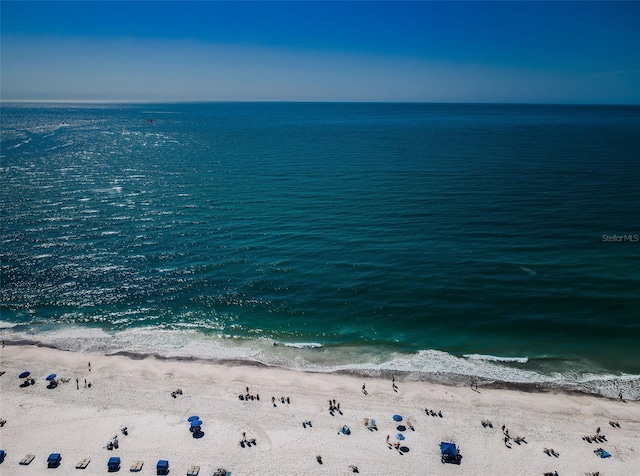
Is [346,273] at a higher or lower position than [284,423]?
higher

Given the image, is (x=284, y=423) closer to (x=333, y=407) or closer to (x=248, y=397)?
(x=333, y=407)

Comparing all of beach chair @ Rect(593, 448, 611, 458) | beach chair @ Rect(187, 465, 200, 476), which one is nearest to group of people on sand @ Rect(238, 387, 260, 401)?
beach chair @ Rect(187, 465, 200, 476)

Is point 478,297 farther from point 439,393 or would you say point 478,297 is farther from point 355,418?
point 355,418

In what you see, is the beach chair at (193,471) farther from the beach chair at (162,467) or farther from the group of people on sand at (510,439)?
the group of people on sand at (510,439)

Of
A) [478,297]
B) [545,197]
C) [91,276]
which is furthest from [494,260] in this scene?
[91,276]

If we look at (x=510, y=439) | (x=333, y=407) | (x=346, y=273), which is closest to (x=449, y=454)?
(x=510, y=439)

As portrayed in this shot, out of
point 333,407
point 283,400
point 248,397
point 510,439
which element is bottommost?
point 248,397
